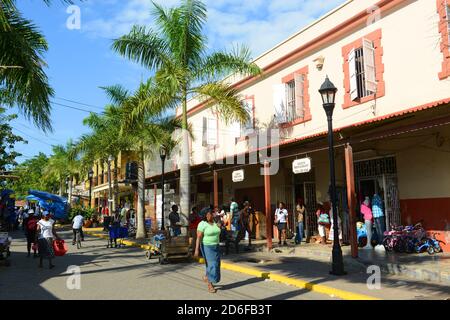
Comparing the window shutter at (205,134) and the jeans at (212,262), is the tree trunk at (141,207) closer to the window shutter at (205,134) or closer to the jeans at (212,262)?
the window shutter at (205,134)

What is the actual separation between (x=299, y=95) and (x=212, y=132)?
295 inches

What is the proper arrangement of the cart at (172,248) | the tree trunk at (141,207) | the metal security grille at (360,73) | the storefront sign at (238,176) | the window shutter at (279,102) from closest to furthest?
the cart at (172,248)
the metal security grille at (360,73)
the storefront sign at (238,176)
the window shutter at (279,102)
the tree trunk at (141,207)

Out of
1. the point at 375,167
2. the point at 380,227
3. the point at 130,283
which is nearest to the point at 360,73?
the point at 375,167

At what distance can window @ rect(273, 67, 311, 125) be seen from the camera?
16.2 m

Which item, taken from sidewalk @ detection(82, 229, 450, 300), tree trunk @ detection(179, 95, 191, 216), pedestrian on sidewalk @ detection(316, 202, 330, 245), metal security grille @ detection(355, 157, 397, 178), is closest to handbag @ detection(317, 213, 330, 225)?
pedestrian on sidewalk @ detection(316, 202, 330, 245)

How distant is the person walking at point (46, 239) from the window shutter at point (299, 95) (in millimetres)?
9586

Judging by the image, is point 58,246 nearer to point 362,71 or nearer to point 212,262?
point 212,262

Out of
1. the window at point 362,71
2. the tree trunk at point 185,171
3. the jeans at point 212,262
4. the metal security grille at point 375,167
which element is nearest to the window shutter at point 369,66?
the window at point 362,71

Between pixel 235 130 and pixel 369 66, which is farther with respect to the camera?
pixel 235 130

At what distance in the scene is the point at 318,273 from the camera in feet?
33.0

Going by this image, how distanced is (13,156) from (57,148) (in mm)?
15940

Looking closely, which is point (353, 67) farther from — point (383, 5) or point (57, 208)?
point (57, 208)

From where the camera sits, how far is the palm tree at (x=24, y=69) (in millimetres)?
9594

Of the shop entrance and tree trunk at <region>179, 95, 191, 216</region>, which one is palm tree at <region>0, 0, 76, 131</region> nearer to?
tree trunk at <region>179, 95, 191, 216</region>
